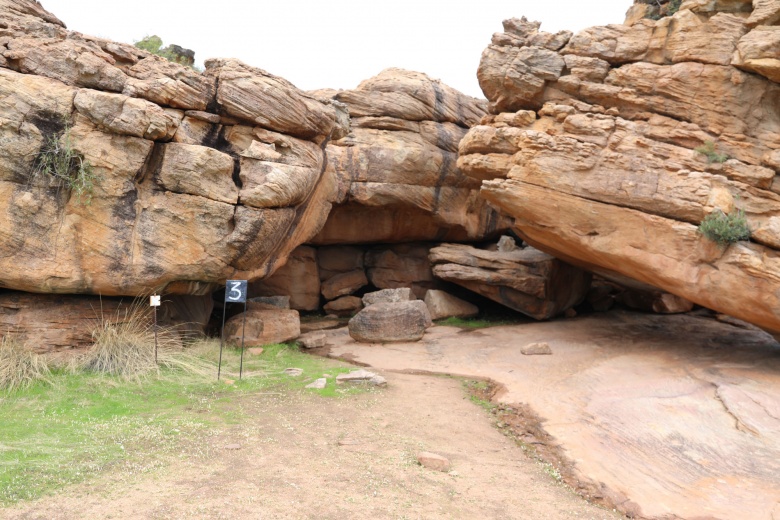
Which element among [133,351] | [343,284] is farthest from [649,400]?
[343,284]

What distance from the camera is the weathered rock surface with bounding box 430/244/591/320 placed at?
717 inches

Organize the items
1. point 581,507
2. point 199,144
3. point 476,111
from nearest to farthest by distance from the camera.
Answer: point 581,507
point 199,144
point 476,111

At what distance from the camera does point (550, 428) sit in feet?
29.0

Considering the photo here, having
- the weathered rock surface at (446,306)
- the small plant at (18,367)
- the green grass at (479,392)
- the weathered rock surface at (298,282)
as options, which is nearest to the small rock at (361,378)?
the green grass at (479,392)

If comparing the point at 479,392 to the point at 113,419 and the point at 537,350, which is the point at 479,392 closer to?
the point at 537,350

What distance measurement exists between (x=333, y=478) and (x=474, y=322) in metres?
13.5

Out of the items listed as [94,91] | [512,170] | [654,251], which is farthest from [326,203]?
[654,251]

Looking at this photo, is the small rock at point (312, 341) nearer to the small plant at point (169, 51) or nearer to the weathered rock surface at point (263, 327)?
the weathered rock surface at point (263, 327)

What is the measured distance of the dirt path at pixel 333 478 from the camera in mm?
5285

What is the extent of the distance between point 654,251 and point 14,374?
12.6m

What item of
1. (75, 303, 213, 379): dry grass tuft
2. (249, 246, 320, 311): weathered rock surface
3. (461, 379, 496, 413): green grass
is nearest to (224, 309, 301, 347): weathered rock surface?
(75, 303, 213, 379): dry grass tuft

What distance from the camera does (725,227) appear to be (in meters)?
11.2

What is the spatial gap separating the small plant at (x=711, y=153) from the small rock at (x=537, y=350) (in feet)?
18.4

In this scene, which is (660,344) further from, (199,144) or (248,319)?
(199,144)
